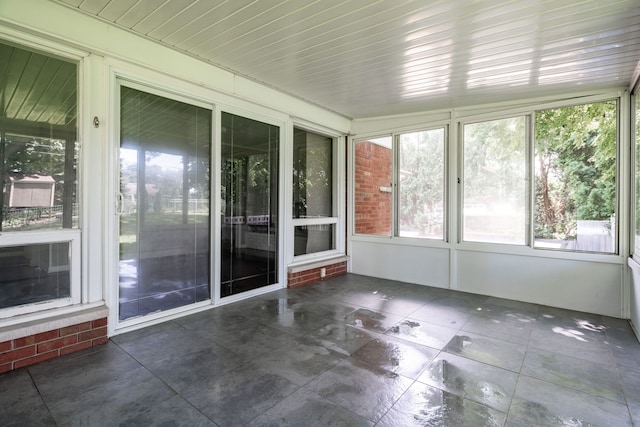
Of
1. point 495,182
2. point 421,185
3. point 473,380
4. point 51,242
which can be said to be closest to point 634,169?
point 495,182

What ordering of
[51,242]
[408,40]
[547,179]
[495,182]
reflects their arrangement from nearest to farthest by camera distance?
[51,242] → [408,40] → [547,179] → [495,182]

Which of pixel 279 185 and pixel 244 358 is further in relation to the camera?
pixel 279 185

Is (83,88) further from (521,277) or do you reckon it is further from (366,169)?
(521,277)

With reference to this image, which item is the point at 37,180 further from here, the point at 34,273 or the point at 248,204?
the point at 248,204

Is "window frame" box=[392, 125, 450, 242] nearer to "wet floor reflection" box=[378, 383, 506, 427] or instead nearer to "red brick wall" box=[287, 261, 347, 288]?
"red brick wall" box=[287, 261, 347, 288]

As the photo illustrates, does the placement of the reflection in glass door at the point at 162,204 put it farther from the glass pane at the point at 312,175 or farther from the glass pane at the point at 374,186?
the glass pane at the point at 374,186

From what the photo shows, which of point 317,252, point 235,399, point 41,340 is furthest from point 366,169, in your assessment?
point 41,340

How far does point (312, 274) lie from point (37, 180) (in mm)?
3674

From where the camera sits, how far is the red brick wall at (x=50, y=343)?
7.88 ft

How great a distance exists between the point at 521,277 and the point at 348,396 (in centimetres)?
350

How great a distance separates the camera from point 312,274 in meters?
5.25

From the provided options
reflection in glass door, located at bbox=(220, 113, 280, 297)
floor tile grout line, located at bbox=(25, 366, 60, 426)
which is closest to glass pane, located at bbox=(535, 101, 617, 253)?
reflection in glass door, located at bbox=(220, 113, 280, 297)

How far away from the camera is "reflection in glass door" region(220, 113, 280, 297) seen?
4.01 meters

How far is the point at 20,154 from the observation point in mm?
2590
